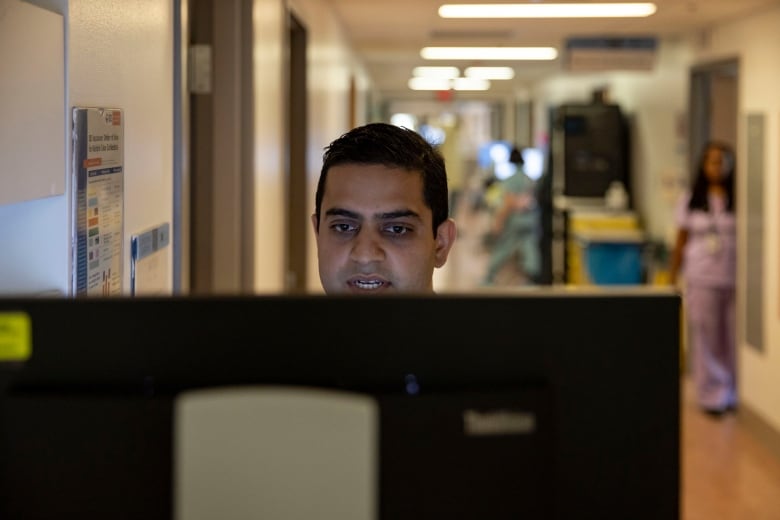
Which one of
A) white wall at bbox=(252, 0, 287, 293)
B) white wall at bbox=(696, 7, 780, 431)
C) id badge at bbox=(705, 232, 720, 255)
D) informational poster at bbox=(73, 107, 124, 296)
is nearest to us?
informational poster at bbox=(73, 107, 124, 296)

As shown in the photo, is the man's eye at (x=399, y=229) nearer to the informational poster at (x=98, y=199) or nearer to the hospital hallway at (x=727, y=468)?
the informational poster at (x=98, y=199)

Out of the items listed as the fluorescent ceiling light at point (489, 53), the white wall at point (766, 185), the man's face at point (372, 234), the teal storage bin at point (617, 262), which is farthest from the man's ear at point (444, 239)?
the teal storage bin at point (617, 262)

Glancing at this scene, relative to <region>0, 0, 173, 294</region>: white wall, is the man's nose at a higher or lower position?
lower

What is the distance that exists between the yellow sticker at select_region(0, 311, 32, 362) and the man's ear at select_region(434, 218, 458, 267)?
1011 millimetres

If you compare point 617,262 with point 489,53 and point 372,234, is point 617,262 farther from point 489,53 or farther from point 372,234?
point 372,234

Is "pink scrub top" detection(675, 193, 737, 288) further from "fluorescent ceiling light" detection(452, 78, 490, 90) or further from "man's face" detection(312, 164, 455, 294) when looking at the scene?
"fluorescent ceiling light" detection(452, 78, 490, 90)

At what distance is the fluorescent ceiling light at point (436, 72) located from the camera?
13.9 meters

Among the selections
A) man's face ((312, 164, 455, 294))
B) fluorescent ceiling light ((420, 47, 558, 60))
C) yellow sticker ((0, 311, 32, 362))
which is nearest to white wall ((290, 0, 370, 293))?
fluorescent ceiling light ((420, 47, 558, 60))

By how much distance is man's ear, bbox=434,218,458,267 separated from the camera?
192 centimetres

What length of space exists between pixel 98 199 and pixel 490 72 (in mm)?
12467

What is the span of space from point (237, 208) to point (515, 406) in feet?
9.66

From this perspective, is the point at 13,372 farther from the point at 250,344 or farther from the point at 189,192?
the point at 189,192

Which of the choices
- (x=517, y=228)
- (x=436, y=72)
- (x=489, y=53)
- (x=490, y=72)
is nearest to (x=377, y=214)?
(x=489, y=53)

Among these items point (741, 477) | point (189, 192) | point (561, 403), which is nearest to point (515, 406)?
point (561, 403)
